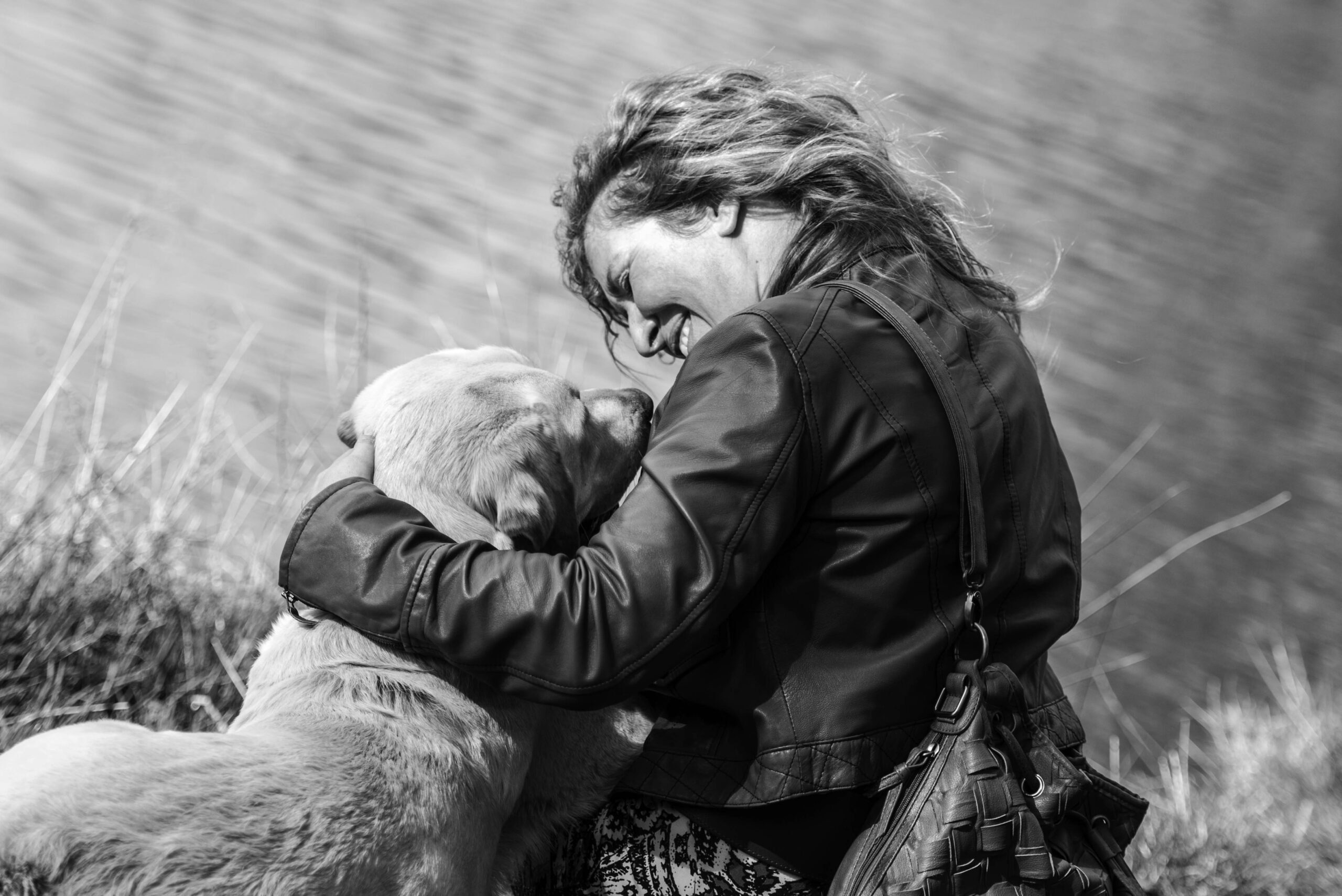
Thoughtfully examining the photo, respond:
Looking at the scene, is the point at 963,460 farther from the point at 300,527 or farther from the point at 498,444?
Result: the point at 300,527

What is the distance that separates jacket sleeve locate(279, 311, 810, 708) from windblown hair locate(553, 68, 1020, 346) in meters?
0.47

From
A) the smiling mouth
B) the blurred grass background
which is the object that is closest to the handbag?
the smiling mouth

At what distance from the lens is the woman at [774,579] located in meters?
2.00

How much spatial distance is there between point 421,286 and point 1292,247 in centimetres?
748

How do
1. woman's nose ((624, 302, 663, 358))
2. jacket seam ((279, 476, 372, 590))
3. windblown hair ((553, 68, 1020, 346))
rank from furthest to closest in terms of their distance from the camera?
woman's nose ((624, 302, 663, 358)) → windblown hair ((553, 68, 1020, 346)) → jacket seam ((279, 476, 372, 590))

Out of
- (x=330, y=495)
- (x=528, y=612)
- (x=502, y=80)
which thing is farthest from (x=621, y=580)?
(x=502, y=80)

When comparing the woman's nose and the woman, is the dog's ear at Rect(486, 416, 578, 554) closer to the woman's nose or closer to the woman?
the woman

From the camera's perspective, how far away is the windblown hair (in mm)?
2555

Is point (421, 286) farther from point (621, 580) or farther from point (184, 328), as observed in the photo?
point (621, 580)

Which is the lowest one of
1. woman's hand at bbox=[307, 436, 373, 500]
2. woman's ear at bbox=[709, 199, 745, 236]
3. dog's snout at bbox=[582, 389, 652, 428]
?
woman's hand at bbox=[307, 436, 373, 500]

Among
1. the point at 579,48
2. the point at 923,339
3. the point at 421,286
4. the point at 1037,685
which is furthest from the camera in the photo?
the point at 579,48

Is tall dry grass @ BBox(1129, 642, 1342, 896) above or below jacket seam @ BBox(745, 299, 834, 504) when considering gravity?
below

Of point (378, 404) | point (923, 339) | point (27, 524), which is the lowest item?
point (27, 524)

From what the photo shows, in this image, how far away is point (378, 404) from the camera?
2.65m
